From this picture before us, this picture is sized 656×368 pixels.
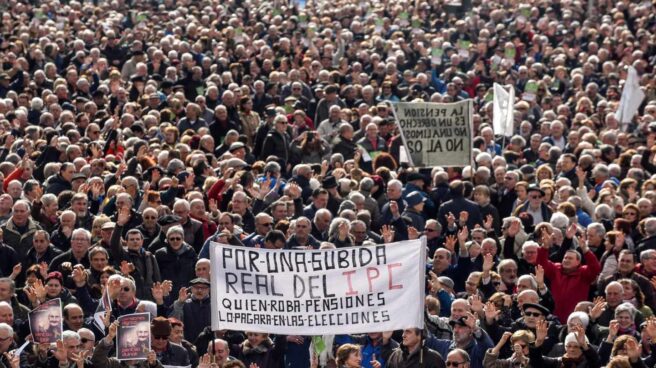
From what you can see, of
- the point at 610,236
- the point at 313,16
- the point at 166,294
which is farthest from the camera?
the point at 313,16

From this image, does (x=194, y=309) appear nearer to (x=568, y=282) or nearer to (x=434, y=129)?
(x=568, y=282)

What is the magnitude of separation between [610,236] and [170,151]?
18.1 ft

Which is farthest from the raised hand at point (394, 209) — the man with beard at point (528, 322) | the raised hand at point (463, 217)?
the man with beard at point (528, 322)

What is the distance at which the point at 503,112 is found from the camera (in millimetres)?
23359

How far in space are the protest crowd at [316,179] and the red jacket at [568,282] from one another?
0.02 m

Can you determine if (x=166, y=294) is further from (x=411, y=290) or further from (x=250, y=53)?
(x=250, y=53)

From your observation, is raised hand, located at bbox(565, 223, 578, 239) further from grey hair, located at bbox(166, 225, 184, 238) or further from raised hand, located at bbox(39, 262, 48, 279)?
raised hand, located at bbox(39, 262, 48, 279)

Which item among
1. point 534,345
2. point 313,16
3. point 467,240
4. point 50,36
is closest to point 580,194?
point 467,240

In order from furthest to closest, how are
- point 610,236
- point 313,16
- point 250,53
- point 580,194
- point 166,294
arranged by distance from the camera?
point 313,16 → point 250,53 → point 580,194 → point 610,236 → point 166,294

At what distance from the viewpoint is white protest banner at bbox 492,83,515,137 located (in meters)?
23.2


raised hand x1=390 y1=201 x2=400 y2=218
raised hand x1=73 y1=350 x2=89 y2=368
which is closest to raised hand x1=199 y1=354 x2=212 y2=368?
raised hand x1=73 y1=350 x2=89 y2=368

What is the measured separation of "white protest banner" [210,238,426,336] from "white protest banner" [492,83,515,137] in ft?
33.0

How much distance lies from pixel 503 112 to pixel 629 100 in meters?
2.40

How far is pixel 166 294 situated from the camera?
1502cm
